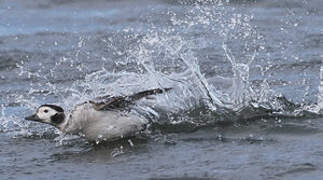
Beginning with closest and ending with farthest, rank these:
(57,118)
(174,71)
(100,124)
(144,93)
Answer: (100,124)
(57,118)
(144,93)
(174,71)

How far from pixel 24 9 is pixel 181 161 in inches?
425

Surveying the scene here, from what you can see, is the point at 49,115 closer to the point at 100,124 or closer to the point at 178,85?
the point at 100,124

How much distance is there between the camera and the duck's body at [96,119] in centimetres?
831

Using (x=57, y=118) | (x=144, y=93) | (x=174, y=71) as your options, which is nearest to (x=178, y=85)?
(x=144, y=93)

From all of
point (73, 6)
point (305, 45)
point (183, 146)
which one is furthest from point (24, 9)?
point (183, 146)

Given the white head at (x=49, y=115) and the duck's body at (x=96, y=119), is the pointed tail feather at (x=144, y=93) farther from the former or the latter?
the white head at (x=49, y=115)

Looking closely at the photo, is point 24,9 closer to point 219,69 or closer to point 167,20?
point 167,20

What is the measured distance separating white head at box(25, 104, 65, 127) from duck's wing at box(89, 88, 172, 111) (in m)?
0.34

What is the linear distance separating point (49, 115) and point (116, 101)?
0.67 meters

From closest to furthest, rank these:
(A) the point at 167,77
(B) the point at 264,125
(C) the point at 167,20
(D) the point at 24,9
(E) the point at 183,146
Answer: (E) the point at 183,146 < (B) the point at 264,125 < (A) the point at 167,77 < (C) the point at 167,20 < (D) the point at 24,9

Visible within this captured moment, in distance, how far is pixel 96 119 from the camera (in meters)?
8.31

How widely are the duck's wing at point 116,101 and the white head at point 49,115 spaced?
0.34 meters

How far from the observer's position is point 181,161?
751cm

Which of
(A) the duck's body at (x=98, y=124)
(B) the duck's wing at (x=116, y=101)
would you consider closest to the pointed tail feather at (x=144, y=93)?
(B) the duck's wing at (x=116, y=101)
